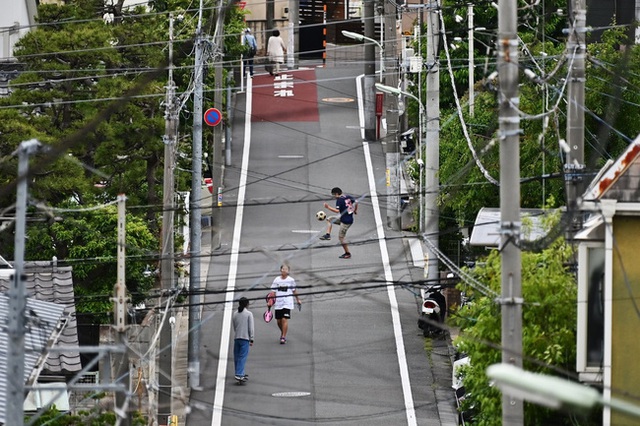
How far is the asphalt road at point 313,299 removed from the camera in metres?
25.6

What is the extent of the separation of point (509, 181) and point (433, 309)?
45.7 feet

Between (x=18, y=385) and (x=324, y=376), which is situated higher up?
(x=18, y=385)

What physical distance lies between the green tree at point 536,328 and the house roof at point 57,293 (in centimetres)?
511

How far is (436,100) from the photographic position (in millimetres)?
29891

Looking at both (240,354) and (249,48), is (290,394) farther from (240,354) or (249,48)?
(249,48)

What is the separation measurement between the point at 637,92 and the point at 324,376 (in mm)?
7532

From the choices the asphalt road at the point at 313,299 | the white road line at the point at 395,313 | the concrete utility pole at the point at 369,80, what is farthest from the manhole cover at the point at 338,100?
the white road line at the point at 395,313

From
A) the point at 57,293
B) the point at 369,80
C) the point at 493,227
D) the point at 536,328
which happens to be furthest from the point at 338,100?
the point at 536,328

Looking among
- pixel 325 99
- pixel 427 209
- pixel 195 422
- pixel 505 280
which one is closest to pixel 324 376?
pixel 195 422

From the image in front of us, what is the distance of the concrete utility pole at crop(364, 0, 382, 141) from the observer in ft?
155

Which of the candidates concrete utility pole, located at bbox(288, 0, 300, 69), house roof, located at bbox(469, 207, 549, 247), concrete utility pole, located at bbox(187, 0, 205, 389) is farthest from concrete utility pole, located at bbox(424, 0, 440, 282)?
concrete utility pole, located at bbox(288, 0, 300, 69)

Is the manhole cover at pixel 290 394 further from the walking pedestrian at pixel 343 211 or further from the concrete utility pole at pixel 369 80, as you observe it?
the concrete utility pole at pixel 369 80

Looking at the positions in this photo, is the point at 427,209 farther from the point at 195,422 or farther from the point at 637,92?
the point at 195,422

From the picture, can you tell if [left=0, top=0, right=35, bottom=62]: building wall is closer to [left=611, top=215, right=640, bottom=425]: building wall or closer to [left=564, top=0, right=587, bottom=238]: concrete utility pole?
[left=564, top=0, right=587, bottom=238]: concrete utility pole
